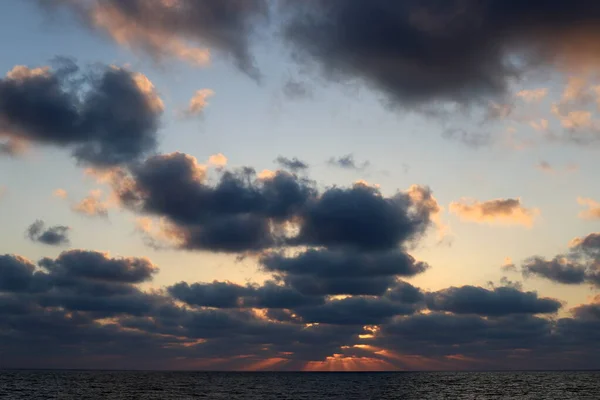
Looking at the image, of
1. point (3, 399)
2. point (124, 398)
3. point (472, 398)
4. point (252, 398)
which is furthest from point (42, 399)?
point (472, 398)

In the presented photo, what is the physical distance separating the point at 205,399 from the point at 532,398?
99.8 metres

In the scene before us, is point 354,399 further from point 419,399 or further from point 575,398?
point 575,398

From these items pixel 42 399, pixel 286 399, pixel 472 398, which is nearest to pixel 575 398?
pixel 472 398

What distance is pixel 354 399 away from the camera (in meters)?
173

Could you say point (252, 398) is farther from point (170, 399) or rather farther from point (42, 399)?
point (42, 399)

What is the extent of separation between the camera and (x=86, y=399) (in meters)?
162

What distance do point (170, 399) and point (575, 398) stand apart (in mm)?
124592

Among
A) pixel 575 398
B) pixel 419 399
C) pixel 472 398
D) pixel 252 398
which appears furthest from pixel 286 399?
pixel 575 398

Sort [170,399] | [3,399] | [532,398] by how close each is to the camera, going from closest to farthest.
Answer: [3,399] → [170,399] → [532,398]

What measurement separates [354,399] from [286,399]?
66.8 feet

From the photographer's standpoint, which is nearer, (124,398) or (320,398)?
(124,398)

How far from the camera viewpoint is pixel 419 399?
172 m

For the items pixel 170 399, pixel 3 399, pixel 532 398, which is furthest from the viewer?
pixel 532 398

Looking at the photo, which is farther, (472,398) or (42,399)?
(472,398)
